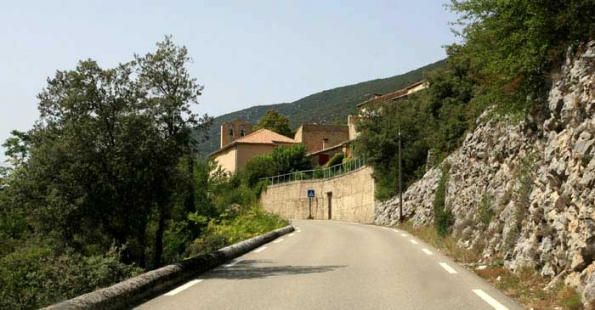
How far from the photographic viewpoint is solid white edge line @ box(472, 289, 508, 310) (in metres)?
8.05

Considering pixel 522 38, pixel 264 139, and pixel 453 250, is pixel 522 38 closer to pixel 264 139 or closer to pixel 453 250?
pixel 453 250

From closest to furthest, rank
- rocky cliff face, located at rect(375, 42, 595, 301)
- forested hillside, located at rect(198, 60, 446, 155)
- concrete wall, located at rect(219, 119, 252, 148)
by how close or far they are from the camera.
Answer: rocky cliff face, located at rect(375, 42, 595, 301)
concrete wall, located at rect(219, 119, 252, 148)
forested hillside, located at rect(198, 60, 446, 155)

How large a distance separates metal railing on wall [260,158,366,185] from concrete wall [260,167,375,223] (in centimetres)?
61

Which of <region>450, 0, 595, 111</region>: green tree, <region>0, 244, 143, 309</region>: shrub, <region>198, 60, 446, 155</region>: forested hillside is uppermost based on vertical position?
<region>198, 60, 446, 155</region>: forested hillside

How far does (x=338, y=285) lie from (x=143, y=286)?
3.31 metres

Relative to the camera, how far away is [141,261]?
16.9 m

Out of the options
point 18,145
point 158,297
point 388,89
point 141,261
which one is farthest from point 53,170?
point 388,89

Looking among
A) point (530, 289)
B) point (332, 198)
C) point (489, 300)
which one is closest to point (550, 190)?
point (530, 289)

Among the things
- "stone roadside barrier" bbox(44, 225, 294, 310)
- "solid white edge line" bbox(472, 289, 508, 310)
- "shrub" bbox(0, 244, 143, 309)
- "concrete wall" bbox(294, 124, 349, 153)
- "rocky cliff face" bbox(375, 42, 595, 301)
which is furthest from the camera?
"concrete wall" bbox(294, 124, 349, 153)

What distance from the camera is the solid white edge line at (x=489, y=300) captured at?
8.05 metres

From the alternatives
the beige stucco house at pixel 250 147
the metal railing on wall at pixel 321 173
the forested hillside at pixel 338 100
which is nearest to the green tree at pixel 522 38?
the metal railing on wall at pixel 321 173

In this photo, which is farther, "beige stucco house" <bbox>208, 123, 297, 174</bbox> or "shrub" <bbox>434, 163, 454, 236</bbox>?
"beige stucco house" <bbox>208, 123, 297, 174</bbox>

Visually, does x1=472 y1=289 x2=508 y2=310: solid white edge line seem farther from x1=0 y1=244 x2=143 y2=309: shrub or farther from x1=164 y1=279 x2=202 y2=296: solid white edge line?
x1=0 y1=244 x2=143 y2=309: shrub

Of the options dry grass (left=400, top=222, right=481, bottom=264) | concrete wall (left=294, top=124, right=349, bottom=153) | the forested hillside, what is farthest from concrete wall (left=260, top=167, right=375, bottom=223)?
the forested hillside
